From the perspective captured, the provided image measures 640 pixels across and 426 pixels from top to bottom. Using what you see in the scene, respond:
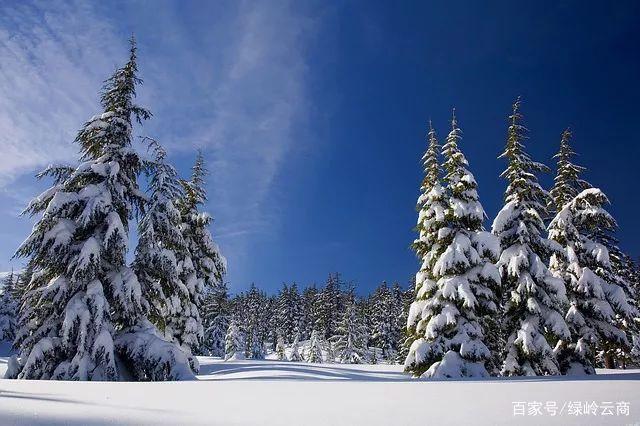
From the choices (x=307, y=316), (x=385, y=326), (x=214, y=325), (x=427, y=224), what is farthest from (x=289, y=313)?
(x=427, y=224)

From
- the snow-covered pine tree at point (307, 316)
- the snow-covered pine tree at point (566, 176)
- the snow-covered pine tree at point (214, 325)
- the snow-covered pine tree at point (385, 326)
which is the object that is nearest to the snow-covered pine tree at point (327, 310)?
the snow-covered pine tree at point (307, 316)

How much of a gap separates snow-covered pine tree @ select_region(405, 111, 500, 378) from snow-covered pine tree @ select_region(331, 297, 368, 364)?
153 ft

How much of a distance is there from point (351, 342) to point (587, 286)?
46357 mm

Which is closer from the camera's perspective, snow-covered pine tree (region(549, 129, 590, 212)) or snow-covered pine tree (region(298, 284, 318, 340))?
snow-covered pine tree (region(549, 129, 590, 212))

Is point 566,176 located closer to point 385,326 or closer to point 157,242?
point 157,242

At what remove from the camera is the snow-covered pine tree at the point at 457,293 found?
17.1m

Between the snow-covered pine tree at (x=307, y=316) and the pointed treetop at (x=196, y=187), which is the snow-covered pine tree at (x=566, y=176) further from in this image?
the snow-covered pine tree at (x=307, y=316)

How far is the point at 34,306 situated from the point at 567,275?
24.9 m

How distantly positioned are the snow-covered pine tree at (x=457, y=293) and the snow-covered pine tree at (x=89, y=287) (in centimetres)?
1068

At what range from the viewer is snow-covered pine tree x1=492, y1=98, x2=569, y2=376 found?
59.8ft

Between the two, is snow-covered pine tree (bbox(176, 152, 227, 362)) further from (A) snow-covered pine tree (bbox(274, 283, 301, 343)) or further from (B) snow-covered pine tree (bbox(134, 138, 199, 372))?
(A) snow-covered pine tree (bbox(274, 283, 301, 343))

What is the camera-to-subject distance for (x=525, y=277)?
19.2 m

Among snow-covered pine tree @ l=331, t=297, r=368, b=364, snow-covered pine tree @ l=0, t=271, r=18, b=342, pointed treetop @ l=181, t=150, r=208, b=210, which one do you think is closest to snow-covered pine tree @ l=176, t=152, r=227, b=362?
pointed treetop @ l=181, t=150, r=208, b=210

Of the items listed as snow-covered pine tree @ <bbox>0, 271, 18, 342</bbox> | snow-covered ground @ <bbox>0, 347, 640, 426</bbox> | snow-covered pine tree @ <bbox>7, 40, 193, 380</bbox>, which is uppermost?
snow-covered pine tree @ <bbox>0, 271, 18, 342</bbox>
